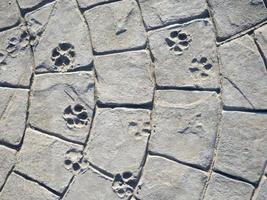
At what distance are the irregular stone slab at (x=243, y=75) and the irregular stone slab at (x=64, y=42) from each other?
142cm

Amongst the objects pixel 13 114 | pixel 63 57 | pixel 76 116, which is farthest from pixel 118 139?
pixel 13 114

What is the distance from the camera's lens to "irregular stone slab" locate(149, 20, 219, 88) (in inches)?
174

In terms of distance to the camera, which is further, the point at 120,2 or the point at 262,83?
the point at 120,2

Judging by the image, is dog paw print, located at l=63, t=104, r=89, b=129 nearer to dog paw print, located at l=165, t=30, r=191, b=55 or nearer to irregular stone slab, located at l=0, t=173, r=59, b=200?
irregular stone slab, located at l=0, t=173, r=59, b=200

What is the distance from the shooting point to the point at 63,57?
→ 15.3 ft

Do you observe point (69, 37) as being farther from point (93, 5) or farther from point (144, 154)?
point (144, 154)

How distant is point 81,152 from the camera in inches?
178

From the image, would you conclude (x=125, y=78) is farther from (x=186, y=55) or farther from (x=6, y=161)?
(x=6, y=161)

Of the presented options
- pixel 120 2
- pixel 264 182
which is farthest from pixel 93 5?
pixel 264 182

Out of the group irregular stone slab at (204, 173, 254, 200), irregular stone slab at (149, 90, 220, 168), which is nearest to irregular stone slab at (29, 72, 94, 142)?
irregular stone slab at (149, 90, 220, 168)

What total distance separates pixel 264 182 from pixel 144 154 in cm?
119

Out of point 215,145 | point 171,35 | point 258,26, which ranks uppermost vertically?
point 258,26

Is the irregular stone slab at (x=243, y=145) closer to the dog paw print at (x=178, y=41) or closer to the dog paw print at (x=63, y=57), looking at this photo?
the dog paw print at (x=178, y=41)

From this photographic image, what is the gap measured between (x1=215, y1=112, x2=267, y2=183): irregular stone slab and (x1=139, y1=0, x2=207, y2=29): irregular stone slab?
1092 millimetres
